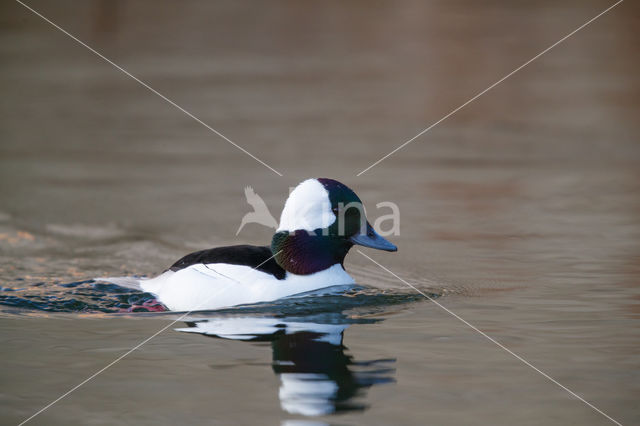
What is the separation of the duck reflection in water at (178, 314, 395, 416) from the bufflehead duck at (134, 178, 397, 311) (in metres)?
0.63

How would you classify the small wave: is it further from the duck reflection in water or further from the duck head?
the duck head

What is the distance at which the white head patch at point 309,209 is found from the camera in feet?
25.8

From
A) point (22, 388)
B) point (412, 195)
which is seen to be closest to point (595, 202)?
point (412, 195)

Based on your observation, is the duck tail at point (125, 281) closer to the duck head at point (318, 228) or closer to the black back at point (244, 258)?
the black back at point (244, 258)

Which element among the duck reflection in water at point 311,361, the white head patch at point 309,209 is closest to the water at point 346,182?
the duck reflection in water at point 311,361

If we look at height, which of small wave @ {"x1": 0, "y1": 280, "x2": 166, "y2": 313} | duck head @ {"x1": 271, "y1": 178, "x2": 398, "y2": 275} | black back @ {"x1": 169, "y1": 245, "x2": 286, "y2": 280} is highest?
duck head @ {"x1": 271, "y1": 178, "x2": 398, "y2": 275}

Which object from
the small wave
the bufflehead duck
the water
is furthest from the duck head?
the small wave

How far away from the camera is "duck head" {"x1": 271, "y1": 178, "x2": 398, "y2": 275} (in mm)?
7883

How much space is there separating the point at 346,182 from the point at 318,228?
3937mm

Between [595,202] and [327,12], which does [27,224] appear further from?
[327,12]

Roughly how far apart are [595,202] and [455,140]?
360 centimetres

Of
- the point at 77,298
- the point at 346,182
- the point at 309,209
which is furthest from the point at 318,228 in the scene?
the point at 346,182

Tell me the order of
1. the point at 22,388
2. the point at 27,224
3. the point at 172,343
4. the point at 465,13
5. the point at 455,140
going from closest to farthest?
the point at 22,388 < the point at 172,343 < the point at 27,224 < the point at 455,140 < the point at 465,13

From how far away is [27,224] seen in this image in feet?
34.7
